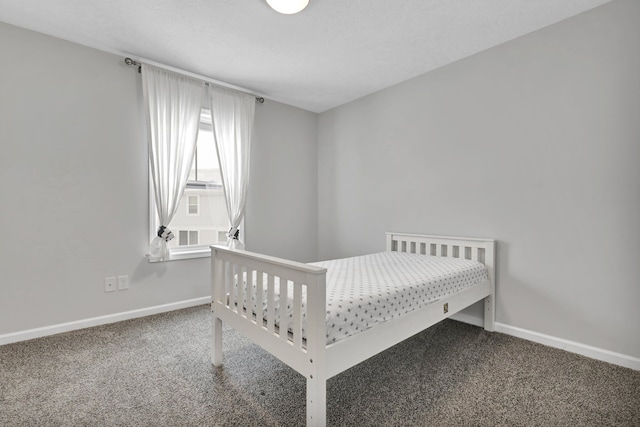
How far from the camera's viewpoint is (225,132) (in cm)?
318

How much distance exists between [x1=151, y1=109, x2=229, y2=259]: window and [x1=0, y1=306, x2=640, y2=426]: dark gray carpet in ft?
3.55

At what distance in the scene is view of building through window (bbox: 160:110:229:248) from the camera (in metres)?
3.09

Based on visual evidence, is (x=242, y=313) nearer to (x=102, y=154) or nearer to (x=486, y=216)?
Answer: (x=102, y=154)

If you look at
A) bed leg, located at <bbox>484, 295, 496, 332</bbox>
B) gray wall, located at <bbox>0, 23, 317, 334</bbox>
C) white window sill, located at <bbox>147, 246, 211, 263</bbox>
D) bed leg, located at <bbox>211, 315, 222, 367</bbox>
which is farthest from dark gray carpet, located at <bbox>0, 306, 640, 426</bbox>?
white window sill, located at <bbox>147, 246, 211, 263</bbox>

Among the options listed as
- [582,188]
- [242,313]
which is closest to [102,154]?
[242,313]

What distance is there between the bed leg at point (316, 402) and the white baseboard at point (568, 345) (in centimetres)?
192

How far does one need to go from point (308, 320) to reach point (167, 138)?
7.69 feet

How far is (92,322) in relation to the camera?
2469mm

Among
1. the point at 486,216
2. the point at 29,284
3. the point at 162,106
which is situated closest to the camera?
the point at 29,284

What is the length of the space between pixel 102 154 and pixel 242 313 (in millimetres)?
1943

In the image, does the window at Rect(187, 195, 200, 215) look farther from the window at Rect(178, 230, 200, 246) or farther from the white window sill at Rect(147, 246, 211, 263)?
the white window sill at Rect(147, 246, 211, 263)

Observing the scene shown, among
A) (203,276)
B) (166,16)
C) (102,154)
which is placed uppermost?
(166,16)

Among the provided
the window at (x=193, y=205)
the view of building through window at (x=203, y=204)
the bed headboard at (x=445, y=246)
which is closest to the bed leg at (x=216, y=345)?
the view of building through window at (x=203, y=204)

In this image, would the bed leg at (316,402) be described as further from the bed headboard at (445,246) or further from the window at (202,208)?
the window at (202,208)
